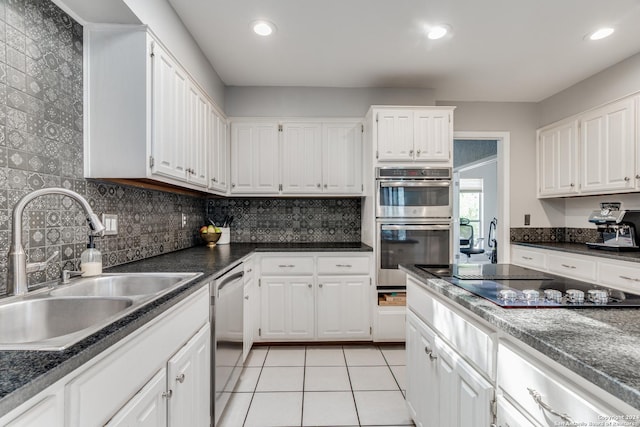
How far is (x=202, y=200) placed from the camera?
3500 millimetres

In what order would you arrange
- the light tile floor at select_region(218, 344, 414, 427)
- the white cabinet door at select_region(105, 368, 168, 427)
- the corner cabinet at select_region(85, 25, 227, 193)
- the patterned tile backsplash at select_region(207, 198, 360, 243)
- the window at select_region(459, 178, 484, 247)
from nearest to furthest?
the white cabinet door at select_region(105, 368, 168, 427) → the corner cabinet at select_region(85, 25, 227, 193) → the light tile floor at select_region(218, 344, 414, 427) → the patterned tile backsplash at select_region(207, 198, 360, 243) → the window at select_region(459, 178, 484, 247)

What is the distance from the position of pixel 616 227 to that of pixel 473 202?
16.3 feet

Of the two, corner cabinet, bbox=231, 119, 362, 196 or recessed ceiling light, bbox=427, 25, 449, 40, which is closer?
recessed ceiling light, bbox=427, 25, 449, 40

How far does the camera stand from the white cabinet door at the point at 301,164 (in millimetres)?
3299

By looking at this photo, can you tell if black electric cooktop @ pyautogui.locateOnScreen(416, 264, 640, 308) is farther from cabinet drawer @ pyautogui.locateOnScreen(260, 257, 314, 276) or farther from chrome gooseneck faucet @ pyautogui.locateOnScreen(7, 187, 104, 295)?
chrome gooseneck faucet @ pyautogui.locateOnScreen(7, 187, 104, 295)

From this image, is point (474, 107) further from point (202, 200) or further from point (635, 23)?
point (202, 200)

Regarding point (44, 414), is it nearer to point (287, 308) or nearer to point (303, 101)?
point (287, 308)

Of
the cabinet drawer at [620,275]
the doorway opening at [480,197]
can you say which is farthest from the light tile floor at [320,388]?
the doorway opening at [480,197]

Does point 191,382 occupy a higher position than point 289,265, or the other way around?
point 289,265

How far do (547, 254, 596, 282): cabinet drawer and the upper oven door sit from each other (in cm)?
108

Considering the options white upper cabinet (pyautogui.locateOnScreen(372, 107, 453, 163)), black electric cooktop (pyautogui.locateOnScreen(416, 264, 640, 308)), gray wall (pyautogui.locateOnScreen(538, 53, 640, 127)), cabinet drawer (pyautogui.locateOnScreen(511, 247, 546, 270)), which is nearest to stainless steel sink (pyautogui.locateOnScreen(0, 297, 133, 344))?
black electric cooktop (pyautogui.locateOnScreen(416, 264, 640, 308))

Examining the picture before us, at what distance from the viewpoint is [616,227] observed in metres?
2.85

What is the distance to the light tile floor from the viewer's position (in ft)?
6.44

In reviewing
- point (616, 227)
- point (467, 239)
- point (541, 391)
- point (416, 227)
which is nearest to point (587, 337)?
point (541, 391)
